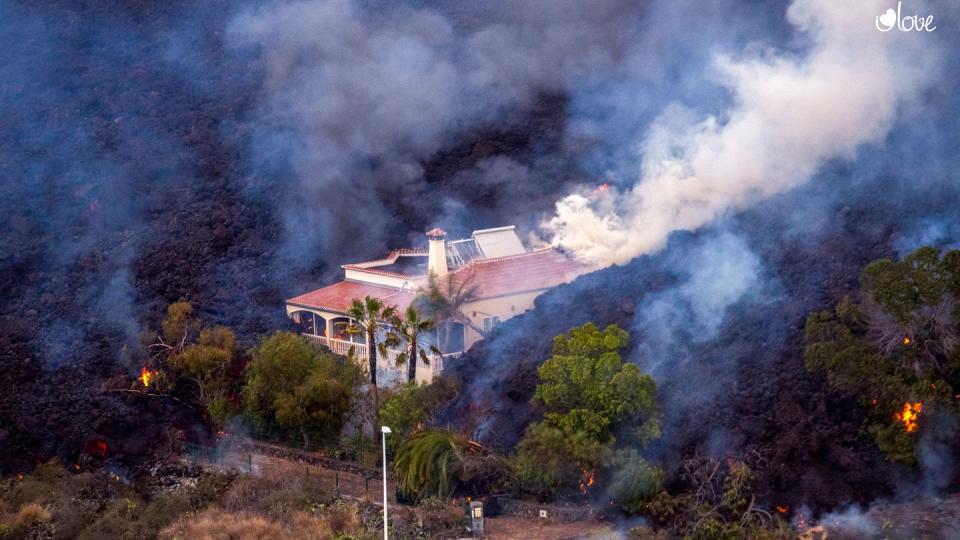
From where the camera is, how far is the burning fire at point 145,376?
29125mm

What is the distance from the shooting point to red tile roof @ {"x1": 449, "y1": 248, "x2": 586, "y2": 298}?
30984 mm

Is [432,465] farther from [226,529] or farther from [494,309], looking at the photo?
[494,309]

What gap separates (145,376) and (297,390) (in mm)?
4855

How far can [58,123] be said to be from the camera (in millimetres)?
45812

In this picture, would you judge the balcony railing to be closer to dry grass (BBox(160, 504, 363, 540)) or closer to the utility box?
Result: dry grass (BBox(160, 504, 363, 540))

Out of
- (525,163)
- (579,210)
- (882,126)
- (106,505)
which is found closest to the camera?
(106,505)

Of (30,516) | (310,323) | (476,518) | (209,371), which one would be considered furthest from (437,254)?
(30,516)

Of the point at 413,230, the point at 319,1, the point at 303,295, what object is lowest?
the point at 303,295

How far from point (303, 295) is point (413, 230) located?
22.1ft

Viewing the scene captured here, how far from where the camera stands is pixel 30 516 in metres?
23.4

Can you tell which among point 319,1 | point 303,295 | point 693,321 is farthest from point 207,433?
point 319,1

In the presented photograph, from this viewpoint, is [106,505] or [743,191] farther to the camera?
[743,191]

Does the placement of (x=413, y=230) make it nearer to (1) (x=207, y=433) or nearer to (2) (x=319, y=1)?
(2) (x=319, y=1)

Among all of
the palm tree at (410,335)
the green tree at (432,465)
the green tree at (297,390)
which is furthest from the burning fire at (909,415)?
the green tree at (297,390)
